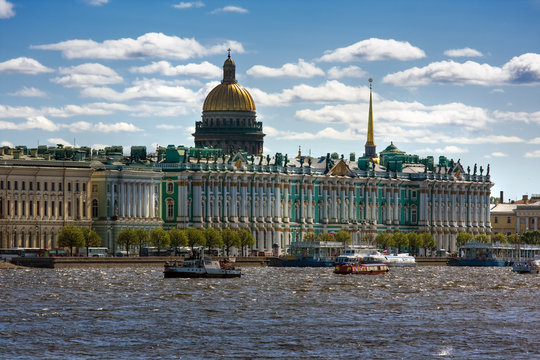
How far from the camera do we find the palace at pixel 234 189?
136 meters

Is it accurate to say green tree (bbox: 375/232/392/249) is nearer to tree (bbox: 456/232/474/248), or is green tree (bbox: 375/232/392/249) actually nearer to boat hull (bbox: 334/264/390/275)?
tree (bbox: 456/232/474/248)

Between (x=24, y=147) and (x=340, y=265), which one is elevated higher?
(x=24, y=147)

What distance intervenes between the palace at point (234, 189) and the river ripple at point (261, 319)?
113 ft

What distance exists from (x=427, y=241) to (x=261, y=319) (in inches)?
3926

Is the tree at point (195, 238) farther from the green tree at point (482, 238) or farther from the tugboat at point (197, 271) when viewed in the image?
the green tree at point (482, 238)

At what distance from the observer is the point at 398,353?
58.7m

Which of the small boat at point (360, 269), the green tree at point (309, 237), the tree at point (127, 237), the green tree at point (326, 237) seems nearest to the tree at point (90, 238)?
the tree at point (127, 237)

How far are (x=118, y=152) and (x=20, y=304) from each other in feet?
248

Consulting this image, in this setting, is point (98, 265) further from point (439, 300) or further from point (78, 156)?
point (439, 300)

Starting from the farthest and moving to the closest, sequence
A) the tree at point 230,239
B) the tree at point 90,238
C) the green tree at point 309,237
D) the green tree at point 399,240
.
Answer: the green tree at point 399,240 < the green tree at point 309,237 < the tree at point 230,239 < the tree at point 90,238

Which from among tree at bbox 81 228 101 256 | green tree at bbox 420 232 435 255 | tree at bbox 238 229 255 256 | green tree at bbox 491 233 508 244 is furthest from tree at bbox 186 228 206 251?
green tree at bbox 491 233 508 244

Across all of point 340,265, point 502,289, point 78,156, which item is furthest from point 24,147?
point 502,289

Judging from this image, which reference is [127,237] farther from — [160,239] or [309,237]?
[309,237]

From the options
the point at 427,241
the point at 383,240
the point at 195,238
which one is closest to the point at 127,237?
the point at 195,238
